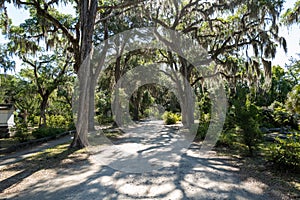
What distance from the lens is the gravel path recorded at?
12.5ft

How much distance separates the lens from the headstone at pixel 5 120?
13.7 metres

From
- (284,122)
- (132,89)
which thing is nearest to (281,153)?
(284,122)

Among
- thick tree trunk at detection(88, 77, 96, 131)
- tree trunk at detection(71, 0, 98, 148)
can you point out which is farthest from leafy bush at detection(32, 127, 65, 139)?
tree trunk at detection(71, 0, 98, 148)

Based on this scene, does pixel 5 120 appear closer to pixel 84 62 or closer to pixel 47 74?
pixel 47 74

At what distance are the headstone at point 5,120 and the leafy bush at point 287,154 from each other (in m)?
14.3

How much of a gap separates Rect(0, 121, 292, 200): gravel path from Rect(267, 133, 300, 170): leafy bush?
2.93 ft

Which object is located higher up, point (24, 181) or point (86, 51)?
point (86, 51)

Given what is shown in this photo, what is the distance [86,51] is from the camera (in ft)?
29.1

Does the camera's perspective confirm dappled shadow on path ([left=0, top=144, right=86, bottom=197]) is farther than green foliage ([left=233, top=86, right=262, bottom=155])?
No

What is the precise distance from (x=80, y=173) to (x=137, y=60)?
17838mm

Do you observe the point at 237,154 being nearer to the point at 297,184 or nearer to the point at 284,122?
the point at 297,184

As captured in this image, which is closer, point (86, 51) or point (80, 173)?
point (80, 173)

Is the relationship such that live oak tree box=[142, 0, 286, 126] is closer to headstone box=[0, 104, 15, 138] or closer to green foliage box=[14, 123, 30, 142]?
green foliage box=[14, 123, 30, 142]

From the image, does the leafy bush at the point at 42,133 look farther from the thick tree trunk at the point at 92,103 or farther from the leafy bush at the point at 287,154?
the leafy bush at the point at 287,154
